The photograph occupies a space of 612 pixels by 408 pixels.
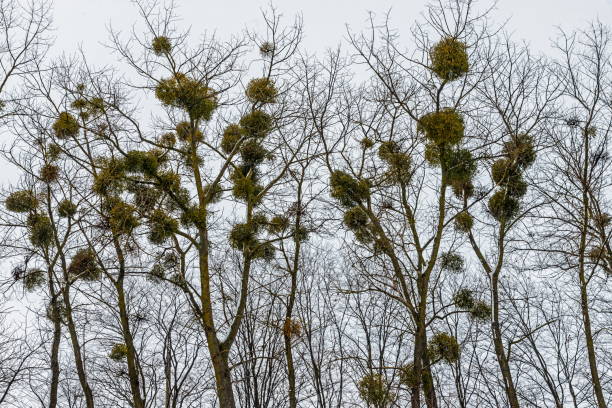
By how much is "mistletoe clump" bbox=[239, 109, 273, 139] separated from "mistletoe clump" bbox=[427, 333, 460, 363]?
4.95 meters

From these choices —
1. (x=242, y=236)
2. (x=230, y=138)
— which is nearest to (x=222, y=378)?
(x=242, y=236)

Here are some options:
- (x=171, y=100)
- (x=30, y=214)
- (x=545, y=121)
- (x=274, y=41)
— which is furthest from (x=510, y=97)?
(x=30, y=214)

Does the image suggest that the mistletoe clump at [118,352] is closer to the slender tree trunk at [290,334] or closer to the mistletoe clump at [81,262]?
the mistletoe clump at [81,262]

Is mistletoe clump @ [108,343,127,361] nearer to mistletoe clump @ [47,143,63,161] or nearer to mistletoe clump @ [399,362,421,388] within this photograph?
mistletoe clump @ [47,143,63,161]

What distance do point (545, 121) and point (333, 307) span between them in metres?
7.67

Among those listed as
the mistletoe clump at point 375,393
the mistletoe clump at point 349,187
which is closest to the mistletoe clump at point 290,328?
the mistletoe clump at point 375,393

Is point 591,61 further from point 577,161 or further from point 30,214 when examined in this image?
point 30,214

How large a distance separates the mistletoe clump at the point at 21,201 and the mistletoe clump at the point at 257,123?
4.51 meters

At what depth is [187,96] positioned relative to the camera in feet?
37.0

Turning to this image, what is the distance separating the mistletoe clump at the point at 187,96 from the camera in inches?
443

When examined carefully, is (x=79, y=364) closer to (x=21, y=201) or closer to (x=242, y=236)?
(x=21, y=201)

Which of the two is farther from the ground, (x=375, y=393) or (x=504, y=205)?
(x=504, y=205)

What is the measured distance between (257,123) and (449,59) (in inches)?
151

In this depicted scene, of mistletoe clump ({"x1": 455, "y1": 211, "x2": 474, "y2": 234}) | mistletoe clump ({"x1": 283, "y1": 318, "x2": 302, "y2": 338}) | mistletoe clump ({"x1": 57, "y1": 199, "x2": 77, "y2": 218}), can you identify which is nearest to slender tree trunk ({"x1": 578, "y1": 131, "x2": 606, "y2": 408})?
mistletoe clump ({"x1": 455, "y1": 211, "x2": 474, "y2": 234})
